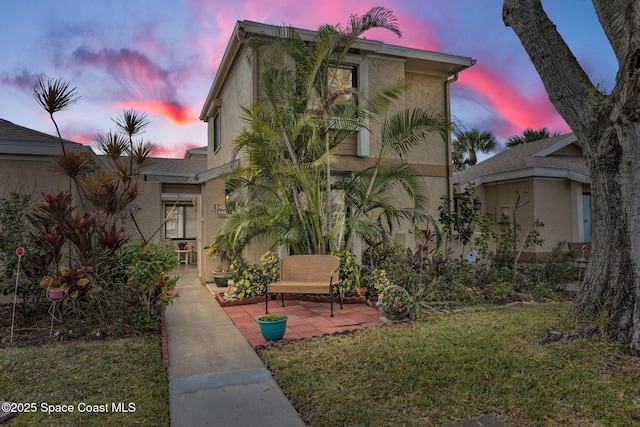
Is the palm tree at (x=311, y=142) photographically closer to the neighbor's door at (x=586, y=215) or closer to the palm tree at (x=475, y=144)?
the neighbor's door at (x=586, y=215)

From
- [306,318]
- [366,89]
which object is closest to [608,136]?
[306,318]

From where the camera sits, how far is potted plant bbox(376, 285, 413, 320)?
18.8 ft

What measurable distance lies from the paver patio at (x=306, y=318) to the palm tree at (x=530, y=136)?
68.3 ft

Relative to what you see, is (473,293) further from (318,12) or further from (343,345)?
(318,12)

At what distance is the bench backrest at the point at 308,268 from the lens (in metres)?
6.70

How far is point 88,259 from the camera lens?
562cm

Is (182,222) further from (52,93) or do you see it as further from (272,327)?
(272,327)

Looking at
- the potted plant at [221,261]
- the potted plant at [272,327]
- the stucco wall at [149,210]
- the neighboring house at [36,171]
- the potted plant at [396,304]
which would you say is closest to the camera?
the potted plant at [272,327]

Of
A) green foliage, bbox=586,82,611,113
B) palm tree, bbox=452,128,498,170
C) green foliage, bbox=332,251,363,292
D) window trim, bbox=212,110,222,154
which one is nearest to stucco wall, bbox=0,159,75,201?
window trim, bbox=212,110,222,154

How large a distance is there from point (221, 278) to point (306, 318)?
3.29 m

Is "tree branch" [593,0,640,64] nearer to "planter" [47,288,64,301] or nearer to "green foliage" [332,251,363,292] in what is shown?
"green foliage" [332,251,363,292]

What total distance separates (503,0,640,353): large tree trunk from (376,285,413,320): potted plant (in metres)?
2.15

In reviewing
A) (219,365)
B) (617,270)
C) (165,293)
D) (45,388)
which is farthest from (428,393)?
(165,293)

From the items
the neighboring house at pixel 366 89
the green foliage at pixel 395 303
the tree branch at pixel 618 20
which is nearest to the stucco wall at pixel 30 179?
the neighboring house at pixel 366 89
